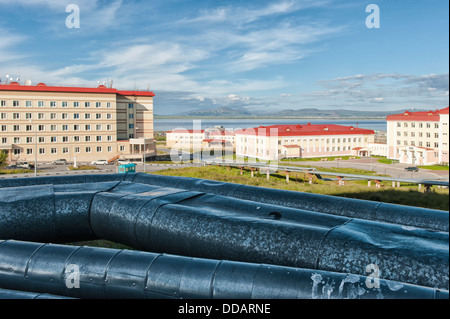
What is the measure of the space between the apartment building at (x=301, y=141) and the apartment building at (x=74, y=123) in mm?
15125

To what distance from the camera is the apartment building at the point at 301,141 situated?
170ft

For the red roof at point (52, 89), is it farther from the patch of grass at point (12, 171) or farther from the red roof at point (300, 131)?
the red roof at point (300, 131)

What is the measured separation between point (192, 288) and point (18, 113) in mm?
43971

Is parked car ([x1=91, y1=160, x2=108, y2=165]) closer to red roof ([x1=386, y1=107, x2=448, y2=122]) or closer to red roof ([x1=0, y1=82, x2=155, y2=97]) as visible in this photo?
red roof ([x1=0, y1=82, x2=155, y2=97])

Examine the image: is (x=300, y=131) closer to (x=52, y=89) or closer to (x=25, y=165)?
(x=52, y=89)

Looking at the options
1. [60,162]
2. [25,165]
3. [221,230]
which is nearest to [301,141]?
[60,162]

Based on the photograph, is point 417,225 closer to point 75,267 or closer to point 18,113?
point 75,267

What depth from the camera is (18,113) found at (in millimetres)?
41906

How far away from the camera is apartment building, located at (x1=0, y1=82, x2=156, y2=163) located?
42.0 metres

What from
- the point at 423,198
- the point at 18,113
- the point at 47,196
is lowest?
the point at 423,198

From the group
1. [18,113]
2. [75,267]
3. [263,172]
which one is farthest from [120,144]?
[75,267]

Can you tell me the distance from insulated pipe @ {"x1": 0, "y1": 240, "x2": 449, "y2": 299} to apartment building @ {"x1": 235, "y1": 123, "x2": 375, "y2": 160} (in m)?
44.9

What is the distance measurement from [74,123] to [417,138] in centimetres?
4296
